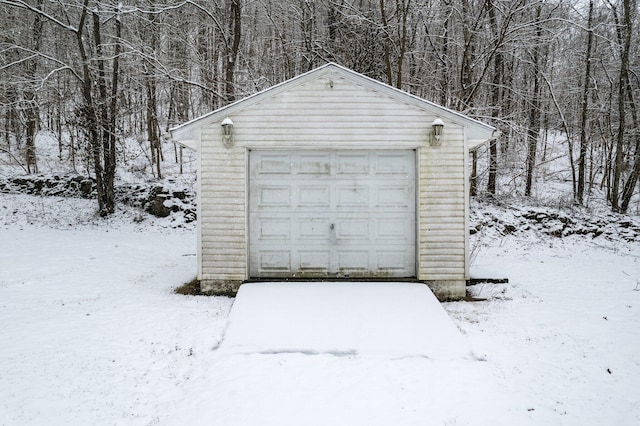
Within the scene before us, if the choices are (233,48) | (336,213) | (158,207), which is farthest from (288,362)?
Answer: (233,48)

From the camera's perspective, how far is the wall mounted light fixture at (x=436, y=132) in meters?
7.08

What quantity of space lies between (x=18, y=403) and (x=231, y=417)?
6.73 ft

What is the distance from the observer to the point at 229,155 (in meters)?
7.34

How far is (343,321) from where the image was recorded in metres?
5.90

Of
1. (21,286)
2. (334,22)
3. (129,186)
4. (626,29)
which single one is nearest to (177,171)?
(129,186)

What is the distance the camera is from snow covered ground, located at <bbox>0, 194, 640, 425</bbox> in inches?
156

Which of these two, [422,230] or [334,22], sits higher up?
[334,22]

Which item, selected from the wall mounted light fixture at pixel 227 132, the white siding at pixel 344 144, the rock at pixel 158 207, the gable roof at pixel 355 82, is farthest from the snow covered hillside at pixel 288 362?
the rock at pixel 158 207

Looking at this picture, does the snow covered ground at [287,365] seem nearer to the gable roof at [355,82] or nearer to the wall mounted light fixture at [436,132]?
the wall mounted light fixture at [436,132]

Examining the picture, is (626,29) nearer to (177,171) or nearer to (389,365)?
(389,365)

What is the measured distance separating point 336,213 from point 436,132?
2.17m

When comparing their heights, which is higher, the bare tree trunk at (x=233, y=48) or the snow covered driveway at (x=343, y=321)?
the bare tree trunk at (x=233, y=48)

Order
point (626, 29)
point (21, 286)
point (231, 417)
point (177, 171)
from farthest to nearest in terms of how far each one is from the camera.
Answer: point (177, 171) → point (626, 29) → point (21, 286) → point (231, 417)

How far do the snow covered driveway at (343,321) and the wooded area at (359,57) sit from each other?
358 inches
